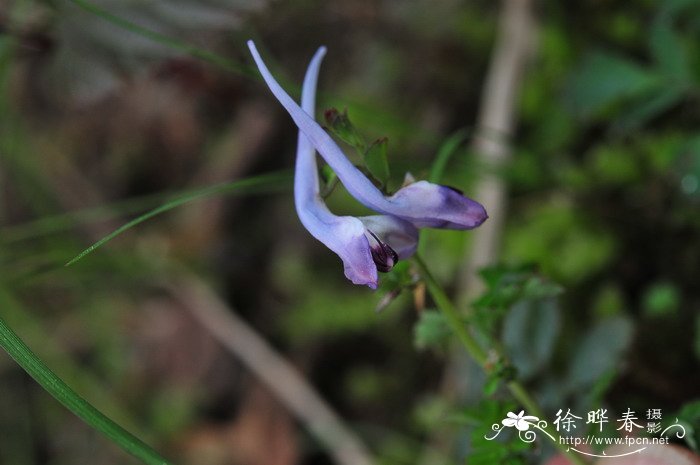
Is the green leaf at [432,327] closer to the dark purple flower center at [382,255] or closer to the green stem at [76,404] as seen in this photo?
the dark purple flower center at [382,255]

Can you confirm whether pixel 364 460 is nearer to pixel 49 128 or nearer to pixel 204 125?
pixel 204 125

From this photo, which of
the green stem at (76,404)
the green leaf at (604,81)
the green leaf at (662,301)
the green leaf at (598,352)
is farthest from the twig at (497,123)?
the green stem at (76,404)

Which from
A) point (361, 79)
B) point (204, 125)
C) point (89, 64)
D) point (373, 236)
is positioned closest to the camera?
point (373, 236)

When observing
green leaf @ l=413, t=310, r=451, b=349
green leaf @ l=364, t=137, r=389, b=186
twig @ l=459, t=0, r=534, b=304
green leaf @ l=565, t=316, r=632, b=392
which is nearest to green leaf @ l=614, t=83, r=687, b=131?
twig @ l=459, t=0, r=534, b=304

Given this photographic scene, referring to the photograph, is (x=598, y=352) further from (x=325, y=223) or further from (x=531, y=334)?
(x=325, y=223)

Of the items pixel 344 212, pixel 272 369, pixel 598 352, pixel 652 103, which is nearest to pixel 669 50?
pixel 652 103

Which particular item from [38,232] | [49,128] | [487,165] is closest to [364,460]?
[487,165]

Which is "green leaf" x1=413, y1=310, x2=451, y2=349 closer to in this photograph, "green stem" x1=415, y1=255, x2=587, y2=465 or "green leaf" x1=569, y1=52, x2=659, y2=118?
"green stem" x1=415, y1=255, x2=587, y2=465
